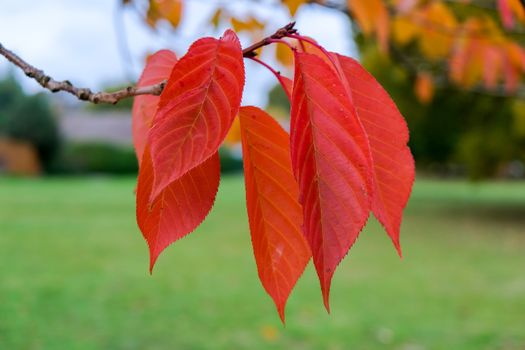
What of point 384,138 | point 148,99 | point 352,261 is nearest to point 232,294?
point 352,261

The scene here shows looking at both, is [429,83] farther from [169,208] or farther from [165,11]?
[169,208]

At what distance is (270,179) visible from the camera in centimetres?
33

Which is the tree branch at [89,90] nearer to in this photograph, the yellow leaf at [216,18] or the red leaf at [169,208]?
the red leaf at [169,208]

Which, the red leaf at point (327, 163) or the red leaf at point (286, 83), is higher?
the red leaf at point (286, 83)

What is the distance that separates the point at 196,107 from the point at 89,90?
0.14 meters

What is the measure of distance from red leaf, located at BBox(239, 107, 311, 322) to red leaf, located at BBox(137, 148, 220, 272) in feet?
0.08

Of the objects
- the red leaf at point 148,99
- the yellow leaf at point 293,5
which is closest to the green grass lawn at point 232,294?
the yellow leaf at point 293,5

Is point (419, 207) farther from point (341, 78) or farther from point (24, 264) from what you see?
point (341, 78)

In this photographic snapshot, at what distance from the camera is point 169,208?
0.30 m

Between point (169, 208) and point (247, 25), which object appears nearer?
point (169, 208)

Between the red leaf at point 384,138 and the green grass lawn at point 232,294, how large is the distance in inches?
102

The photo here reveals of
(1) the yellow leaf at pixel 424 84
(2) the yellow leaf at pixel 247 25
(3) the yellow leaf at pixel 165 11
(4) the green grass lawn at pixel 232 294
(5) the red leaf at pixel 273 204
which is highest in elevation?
(3) the yellow leaf at pixel 165 11

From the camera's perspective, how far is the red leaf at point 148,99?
396 mm

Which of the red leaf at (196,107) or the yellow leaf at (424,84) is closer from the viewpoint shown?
the red leaf at (196,107)
